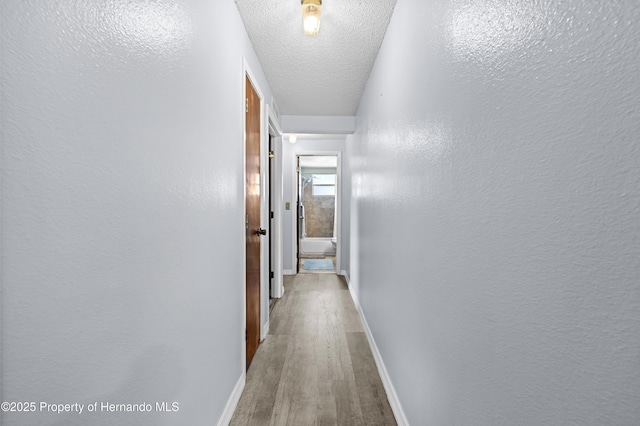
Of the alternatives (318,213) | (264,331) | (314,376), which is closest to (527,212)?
(314,376)

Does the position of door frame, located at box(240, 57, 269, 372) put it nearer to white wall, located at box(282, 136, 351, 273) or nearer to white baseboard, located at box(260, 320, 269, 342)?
white baseboard, located at box(260, 320, 269, 342)

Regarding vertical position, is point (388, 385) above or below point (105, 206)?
below

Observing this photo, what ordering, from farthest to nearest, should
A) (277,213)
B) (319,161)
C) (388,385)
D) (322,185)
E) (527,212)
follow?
(322,185) < (319,161) < (277,213) < (388,385) < (527,212)

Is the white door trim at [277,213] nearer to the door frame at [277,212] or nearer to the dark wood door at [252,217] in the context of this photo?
the door frame at [277,212]

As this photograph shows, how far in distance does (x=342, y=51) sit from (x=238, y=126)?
3.52 ft

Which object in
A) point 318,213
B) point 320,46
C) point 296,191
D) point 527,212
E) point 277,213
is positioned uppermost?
point 320,46

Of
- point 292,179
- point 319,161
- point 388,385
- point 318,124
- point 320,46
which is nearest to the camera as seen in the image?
point 388,385

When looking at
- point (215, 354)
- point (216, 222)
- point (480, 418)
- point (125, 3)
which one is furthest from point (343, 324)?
point (125, 3)

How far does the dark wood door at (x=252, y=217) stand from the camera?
2.28m

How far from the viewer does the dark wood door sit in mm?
2281

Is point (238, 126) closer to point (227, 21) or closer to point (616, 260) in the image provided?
point (227, 21)

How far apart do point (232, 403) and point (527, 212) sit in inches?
72.6

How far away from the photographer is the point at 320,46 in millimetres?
2336

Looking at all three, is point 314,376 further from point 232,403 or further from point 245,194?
point 245,194
